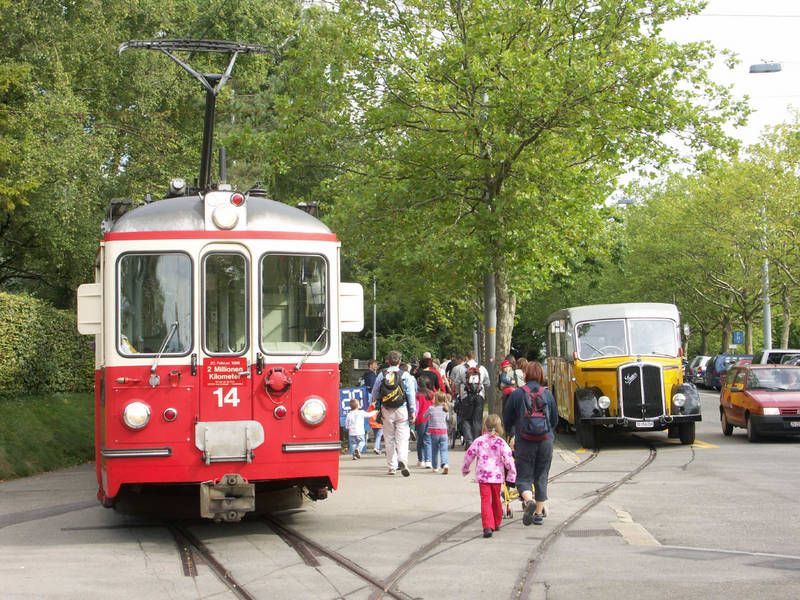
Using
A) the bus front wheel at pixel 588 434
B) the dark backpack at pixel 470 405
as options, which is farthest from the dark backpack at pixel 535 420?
the bus front wheel at pixel 588 434

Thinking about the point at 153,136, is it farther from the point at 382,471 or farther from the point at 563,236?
the point at 382,471

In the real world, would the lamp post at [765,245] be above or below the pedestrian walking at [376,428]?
above

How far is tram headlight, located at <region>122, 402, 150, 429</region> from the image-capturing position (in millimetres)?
9867

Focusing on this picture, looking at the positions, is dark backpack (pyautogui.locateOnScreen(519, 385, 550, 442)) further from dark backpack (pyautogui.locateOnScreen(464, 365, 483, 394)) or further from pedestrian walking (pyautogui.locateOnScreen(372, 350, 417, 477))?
dark backpack (pyautogui.locateOnScreen(464, 365, 483, 394))

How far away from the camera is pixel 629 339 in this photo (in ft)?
70.5

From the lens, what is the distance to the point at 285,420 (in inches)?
401

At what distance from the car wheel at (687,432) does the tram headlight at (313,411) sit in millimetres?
12067

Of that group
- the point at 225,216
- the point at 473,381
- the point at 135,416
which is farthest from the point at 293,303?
the point at 473,381

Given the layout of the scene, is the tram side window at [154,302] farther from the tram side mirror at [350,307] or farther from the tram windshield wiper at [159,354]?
the tram side mirror at [350,307]

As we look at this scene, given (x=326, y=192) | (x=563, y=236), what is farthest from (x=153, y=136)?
(x=563, y=236)

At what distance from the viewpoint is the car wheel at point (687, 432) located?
20.6m

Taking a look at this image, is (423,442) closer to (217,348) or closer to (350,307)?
(350,307)

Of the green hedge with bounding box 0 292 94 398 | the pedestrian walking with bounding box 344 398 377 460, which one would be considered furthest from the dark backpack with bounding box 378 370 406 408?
the green hedge with bounding box 0 292 94 398

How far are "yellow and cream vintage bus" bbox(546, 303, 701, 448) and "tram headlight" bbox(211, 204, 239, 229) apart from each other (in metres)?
11.3
